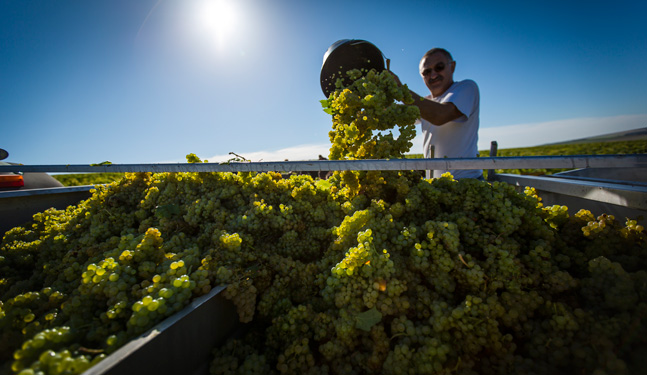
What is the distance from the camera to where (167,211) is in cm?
204

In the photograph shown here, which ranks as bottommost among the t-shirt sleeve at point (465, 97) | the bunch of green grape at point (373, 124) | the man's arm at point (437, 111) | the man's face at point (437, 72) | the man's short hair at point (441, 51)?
the bunch of green grape at point (373, 124)

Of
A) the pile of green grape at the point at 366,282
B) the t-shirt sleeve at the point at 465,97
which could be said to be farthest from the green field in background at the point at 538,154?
the t-shirt sleeve at the point at 465,97

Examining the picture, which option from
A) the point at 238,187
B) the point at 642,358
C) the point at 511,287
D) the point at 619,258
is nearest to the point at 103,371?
the point at 238,187

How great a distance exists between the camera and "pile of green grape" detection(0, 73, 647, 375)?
1152 millimetres

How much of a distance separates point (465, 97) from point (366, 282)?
3.04 meters

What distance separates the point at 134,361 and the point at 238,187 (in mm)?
1374

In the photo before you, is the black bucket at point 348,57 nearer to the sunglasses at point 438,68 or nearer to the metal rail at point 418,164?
the metal rail at point 418,164

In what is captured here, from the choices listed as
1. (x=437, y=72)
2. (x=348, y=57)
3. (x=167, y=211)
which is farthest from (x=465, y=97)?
(x=167, y=211)

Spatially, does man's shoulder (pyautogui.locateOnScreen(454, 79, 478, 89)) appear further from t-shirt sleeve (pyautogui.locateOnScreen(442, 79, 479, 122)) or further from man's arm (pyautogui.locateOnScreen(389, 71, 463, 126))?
man's arm (pyautogui.locateOnScreen(389, 71, 463, 126))

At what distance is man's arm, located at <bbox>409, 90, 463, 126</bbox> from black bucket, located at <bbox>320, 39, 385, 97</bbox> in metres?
0.71

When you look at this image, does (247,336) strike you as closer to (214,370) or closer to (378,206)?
(214,370)

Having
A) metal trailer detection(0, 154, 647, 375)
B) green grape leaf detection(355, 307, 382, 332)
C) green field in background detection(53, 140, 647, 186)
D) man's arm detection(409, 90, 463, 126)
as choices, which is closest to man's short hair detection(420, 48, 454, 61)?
man's arm detection(409, 90, 463, 126)

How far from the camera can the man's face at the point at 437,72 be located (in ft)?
12.4

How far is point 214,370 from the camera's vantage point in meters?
1.35
